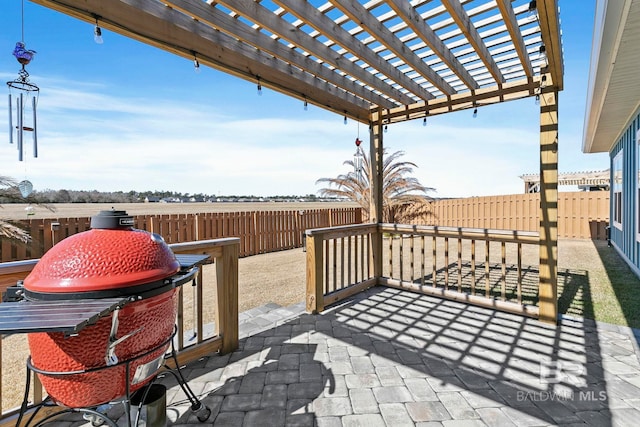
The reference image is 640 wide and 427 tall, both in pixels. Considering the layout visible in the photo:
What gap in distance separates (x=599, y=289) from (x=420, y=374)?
397cm

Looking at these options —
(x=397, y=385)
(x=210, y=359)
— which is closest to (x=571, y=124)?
(x=397, y=385)

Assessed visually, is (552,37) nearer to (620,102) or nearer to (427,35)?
(427,35)

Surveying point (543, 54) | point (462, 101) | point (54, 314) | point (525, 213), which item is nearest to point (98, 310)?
point (54, 314)

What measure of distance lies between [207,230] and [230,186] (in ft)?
90.7

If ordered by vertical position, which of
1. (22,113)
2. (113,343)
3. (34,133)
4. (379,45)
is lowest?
(113,343)

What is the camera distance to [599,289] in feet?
15.0

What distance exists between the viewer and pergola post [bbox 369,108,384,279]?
483 centimetres

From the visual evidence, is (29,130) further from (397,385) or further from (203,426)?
(397,385)

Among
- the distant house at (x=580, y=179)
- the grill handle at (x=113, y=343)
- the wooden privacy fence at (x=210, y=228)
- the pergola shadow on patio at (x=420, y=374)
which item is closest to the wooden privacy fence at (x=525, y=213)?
the distant house at (x=580, y=179)

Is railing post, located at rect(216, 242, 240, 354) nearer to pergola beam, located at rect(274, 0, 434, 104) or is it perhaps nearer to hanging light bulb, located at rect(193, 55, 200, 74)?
hanging light bulb, located at rect(193, 55, 200, 74)

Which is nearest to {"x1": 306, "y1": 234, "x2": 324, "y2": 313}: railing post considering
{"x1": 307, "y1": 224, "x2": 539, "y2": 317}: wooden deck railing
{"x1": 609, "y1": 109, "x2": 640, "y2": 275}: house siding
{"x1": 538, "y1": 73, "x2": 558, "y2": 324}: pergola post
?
{"x1": 307, "y1": 224, "x2": 539, "y2": 317}: wooden deck railing

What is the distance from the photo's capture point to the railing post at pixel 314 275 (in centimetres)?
366

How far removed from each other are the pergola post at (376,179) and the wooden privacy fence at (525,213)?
25.8ft

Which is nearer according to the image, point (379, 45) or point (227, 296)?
point (227, 296)
